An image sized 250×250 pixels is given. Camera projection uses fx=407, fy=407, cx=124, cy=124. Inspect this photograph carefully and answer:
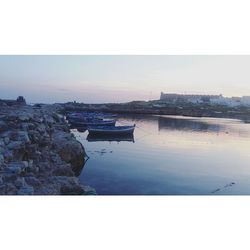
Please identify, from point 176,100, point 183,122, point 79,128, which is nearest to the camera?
point 176,100

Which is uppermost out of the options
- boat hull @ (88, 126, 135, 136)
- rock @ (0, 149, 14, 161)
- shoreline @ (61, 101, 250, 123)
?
shoreline @ (61, 101, 250, 123)

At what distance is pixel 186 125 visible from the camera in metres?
16.5

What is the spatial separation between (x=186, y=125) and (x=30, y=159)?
11.1 metres

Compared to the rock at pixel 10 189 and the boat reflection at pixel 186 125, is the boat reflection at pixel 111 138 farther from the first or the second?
the rock at pixel 10 189

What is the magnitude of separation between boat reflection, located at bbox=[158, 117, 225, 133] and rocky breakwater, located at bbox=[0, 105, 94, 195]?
22.6 feet

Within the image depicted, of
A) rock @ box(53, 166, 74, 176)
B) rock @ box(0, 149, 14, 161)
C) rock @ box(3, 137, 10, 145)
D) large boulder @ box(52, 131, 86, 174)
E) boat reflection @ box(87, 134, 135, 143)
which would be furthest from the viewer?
boat reflection @ box(87, 134, 135, 143)

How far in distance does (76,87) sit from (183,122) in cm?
1007

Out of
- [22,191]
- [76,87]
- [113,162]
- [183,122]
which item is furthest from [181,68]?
[183,122]

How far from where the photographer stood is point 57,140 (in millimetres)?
8172

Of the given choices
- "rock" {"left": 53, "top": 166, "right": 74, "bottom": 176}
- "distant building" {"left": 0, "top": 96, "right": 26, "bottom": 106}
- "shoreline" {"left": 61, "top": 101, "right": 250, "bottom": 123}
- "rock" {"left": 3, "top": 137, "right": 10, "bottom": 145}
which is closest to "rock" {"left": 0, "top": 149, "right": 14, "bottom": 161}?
"rock" {"left": 3, "top": 137, "right": 10, "bottom": 145}

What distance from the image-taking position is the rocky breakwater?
5.28 metres

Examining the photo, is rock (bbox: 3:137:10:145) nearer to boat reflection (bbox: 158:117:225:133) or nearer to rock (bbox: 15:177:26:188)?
rock (bbox: 15:177:26:188)
